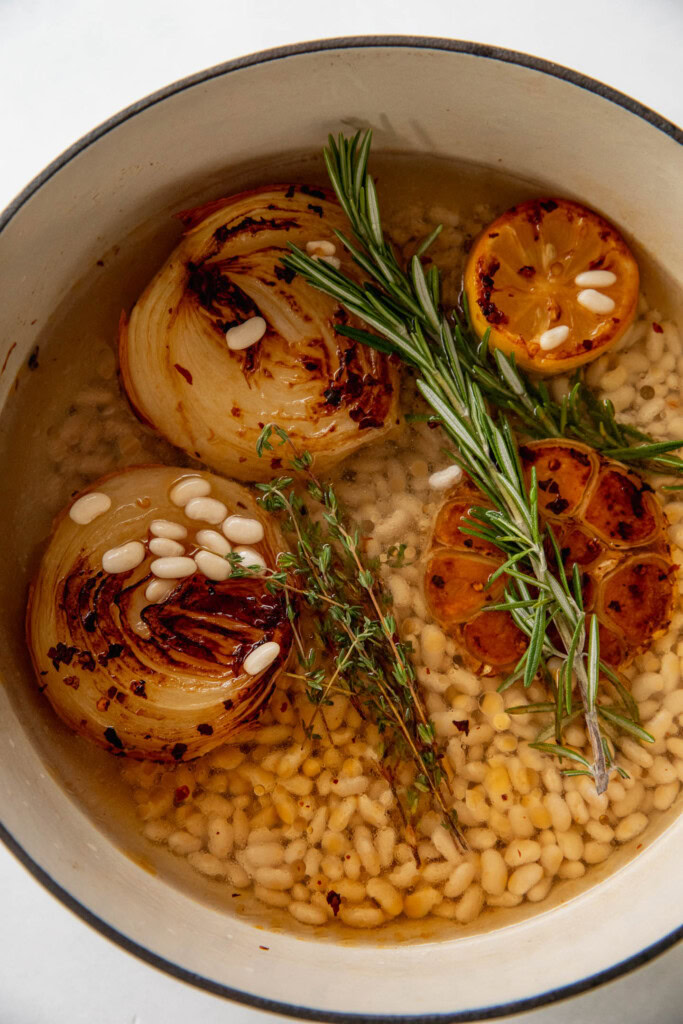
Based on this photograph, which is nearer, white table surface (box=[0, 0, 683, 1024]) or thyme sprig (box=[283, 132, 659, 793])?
thyme sprig (box=[283, 132, 659, 793])

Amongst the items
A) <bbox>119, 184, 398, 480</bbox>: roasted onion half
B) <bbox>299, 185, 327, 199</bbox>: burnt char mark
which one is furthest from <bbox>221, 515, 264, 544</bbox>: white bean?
<bbox>299, 185, 327, 199</bbox>: burnt char mark

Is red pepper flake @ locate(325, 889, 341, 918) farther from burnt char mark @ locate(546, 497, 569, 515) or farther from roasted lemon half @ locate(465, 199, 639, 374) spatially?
roasted lemon half @ locate(465, 199, 639, 374)

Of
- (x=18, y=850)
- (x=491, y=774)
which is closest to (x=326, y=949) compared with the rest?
(x=491, y=774)

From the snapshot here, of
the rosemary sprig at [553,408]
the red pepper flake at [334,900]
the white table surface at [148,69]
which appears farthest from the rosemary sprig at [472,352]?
the red pepper flake at [334,900]

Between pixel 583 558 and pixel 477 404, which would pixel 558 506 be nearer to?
pixel 583 558

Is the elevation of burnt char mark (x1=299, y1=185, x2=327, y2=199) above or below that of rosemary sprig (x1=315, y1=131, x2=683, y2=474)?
above

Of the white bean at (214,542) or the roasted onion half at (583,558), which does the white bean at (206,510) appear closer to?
the white bean at (214,542)
